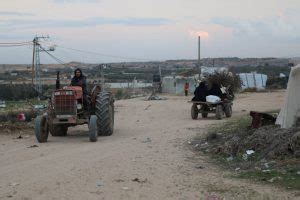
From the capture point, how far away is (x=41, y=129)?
→ 16.2 meters

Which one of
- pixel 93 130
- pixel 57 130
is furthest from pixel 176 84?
pixel 93 130

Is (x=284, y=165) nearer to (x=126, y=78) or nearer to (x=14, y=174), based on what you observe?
(x=14, y=174)

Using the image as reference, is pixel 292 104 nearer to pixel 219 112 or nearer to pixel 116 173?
pixel 116 173

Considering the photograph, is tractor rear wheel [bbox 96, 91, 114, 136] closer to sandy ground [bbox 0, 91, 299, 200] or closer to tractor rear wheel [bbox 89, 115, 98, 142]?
sandy ground [bbox 0, 91, 299, 200]

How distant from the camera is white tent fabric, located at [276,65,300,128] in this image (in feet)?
44.7

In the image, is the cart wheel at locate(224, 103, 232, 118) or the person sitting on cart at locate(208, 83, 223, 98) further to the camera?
the person sitting on cart at locate(208, 83, 223, 98)

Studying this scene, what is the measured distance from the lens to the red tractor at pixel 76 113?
1611 centimetres

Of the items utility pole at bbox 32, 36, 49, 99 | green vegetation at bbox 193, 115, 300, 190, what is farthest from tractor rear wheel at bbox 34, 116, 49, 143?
utility pole at bbox 32, 36, 49, 99

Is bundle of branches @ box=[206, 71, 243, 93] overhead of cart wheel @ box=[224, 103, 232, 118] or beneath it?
overhead

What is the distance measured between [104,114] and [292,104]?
583 cm

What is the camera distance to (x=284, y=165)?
10.4 m

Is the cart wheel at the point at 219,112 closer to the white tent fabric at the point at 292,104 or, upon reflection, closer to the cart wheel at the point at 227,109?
the cart wheel at the point at 227,109

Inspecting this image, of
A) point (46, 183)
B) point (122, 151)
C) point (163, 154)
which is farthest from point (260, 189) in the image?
point (122, 151)

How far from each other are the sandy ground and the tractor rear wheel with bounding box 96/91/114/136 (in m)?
0.68
